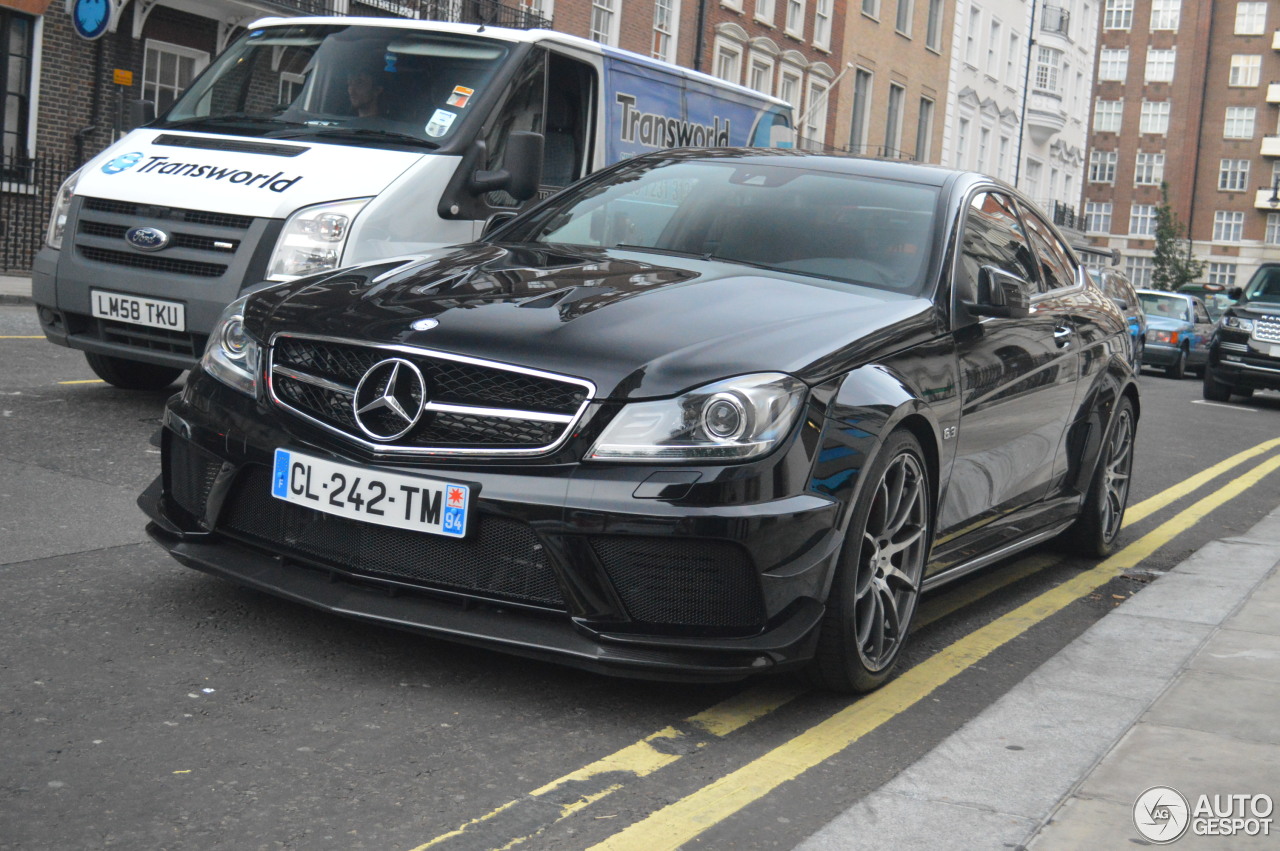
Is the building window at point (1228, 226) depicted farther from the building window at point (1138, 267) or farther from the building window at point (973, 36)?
the building window at point (973, 36)

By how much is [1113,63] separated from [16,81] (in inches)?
3285

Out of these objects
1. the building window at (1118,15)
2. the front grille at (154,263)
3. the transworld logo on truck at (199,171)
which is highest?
the building window at (1118,15)

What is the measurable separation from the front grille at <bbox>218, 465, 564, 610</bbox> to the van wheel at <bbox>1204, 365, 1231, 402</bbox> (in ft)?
58.4

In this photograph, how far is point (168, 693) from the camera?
3.74 m

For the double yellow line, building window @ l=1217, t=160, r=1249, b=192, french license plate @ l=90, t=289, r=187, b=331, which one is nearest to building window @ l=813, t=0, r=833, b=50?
french license plate @ l=90, t=289, r=187, b=331

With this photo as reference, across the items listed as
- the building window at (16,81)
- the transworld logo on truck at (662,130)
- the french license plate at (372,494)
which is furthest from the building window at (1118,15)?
the french license plate at (372,494)

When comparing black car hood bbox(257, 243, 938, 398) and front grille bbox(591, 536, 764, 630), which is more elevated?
black car hood bbox(257, 243, 938, 398)

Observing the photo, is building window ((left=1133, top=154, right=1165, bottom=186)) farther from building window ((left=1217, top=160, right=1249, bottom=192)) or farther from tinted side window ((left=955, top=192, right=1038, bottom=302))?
tinted side window ((left=955, top=192, right=1038, bottom=302))

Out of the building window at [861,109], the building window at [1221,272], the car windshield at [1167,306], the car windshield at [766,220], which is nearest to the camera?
the car windshield at [766,220]

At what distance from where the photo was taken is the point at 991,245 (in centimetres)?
553

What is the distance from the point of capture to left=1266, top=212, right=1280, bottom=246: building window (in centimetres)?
8994

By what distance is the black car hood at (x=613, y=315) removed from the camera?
3848 millimetres

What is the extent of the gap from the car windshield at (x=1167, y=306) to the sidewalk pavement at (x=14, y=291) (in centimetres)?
1853

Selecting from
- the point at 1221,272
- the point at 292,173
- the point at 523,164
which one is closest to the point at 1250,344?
the point at 523,164
